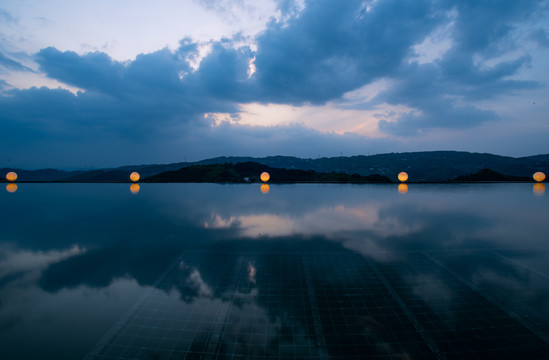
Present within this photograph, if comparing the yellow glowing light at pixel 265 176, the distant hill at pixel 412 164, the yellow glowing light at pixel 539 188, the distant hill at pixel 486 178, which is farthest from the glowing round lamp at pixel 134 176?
the distant hill at pixel 412 164

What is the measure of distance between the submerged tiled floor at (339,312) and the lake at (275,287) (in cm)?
2

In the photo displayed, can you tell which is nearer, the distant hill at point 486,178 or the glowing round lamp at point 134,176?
the distant hill at point 486,178

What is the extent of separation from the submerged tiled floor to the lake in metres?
0.02

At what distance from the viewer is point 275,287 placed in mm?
3725

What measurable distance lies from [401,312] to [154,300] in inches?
138

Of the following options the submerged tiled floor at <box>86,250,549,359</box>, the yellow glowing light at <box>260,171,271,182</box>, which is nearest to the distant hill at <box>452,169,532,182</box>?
the yellow glowing light at <box>260,171,271,182</box>

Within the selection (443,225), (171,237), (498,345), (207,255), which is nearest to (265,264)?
(207,255)

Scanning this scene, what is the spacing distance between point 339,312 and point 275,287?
1.07 meters

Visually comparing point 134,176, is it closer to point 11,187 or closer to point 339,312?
point 11,187

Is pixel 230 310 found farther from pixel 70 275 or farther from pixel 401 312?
pixel 70 275

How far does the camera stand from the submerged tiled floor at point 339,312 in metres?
2.51

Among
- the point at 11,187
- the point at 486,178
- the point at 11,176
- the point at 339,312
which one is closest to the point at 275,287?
the point at 339,312

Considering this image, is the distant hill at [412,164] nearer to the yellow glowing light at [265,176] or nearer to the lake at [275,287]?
the yellow glowing light at [265,176]

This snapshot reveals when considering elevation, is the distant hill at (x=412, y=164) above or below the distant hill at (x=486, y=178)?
above
